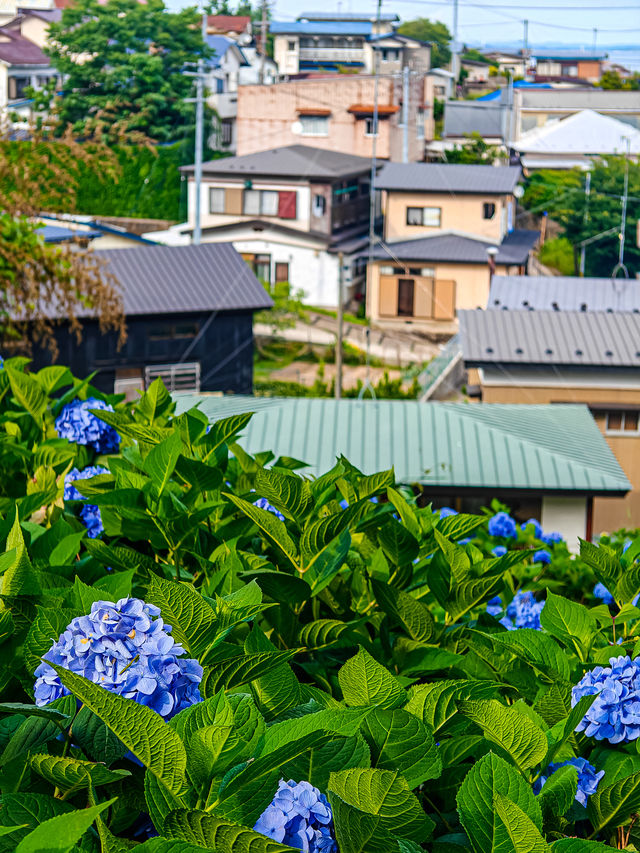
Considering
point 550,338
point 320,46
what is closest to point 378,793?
point 550,338

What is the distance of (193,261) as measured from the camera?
1895 cm

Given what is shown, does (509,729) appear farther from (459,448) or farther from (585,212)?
(585,212)

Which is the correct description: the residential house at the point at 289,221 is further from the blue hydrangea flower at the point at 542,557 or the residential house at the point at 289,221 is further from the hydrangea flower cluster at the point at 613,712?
the hydrangea flower cluster at the point at 613,712

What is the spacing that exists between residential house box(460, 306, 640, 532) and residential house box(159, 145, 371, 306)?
466 inches

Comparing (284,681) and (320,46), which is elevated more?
(320,46)

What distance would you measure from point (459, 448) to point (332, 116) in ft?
85.9

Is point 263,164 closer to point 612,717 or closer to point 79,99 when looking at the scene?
point 79,99

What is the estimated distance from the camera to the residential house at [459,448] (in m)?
8.32

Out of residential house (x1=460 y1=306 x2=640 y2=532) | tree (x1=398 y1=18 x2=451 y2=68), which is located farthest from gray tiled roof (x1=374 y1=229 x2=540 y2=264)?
tree (x1=398 y1=18 x2=451 y2=68)

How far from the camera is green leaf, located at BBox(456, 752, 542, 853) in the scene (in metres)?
0.95

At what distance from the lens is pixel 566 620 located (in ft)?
4.88

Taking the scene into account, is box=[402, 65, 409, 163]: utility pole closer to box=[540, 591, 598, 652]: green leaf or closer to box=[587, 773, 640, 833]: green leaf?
box=[540, 591, 598, 652]: green leaf

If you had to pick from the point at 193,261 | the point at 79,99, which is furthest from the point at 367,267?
the point at 79,99

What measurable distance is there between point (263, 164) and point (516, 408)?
20170 millimetres
